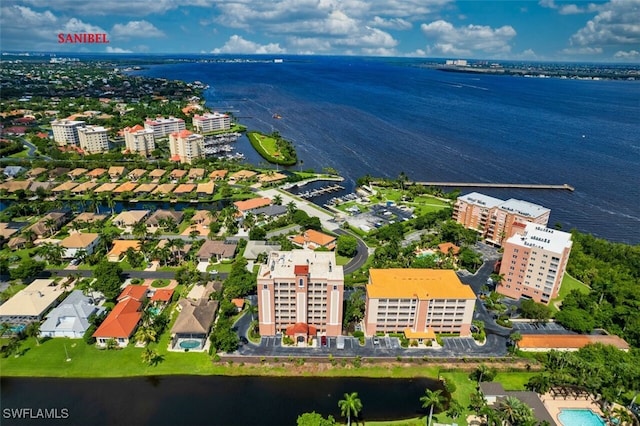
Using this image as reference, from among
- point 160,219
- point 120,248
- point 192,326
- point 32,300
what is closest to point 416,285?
point 192,326

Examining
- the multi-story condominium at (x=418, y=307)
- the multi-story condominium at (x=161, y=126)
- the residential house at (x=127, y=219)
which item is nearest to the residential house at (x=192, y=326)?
the multi-story condominium at (x=418, y=307)

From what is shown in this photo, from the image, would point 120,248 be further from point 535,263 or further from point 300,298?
point 535,263

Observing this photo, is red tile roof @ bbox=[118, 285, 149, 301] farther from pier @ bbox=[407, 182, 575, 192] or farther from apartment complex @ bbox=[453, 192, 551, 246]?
pier @ bbox=[407, 182, 575, 192]

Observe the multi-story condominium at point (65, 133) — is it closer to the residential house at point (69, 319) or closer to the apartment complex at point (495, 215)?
the residential house at point (69, 319)

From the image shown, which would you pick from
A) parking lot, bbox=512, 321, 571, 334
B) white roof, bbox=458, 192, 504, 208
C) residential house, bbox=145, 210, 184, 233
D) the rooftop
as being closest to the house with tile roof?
residential house, bbox=145, 210, 184, 233

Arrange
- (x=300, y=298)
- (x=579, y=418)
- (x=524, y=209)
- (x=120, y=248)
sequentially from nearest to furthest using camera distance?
(x=579, y=418), (x=300, y=298), (x=120, y=248), (x=524, y=209)
